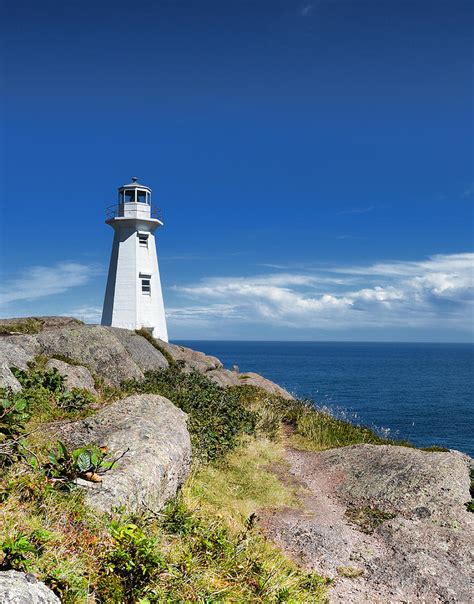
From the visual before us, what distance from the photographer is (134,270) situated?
3612 centimetres

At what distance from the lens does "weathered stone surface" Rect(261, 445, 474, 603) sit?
302 inches

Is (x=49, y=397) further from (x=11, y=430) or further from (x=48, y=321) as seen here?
(x=48, y=321)

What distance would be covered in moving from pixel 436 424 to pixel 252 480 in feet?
129

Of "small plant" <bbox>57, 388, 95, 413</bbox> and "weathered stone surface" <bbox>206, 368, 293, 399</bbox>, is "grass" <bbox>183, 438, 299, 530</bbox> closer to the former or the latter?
"small plant" <bbox>57, 388, 95, 413</bbox>

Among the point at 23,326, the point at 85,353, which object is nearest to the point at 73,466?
the point at 85,353

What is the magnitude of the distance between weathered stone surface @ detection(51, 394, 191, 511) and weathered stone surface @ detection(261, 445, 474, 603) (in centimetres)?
275

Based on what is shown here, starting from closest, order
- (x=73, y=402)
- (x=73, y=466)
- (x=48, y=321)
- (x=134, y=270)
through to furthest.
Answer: (x=73, y=466) → (x=73, y=402) → (x=48, y=321) → (x=134, y=270)

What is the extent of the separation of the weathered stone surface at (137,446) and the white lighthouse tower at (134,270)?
26.3 meters

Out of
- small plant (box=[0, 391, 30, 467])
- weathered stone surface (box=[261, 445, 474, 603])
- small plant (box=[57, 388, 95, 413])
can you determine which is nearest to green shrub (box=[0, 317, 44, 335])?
small plant (box=[57, 388, 95, 413])

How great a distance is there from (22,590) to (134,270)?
33.8 metres

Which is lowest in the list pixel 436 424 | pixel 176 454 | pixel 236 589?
pixel 436 424

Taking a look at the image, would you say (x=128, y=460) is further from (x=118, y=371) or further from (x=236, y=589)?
(x=118, y=371)

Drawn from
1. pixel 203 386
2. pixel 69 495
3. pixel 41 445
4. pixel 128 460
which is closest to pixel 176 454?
pixel 128 460

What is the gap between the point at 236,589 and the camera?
5.53m
